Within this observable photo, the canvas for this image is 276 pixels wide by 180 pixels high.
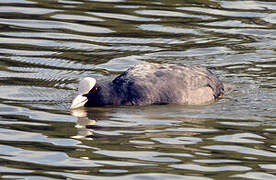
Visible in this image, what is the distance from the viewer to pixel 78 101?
1180cm

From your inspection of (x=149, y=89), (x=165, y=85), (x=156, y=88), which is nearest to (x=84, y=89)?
(x=149, y=89)

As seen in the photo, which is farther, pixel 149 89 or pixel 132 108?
pixel 149 89

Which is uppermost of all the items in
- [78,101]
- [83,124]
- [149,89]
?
[149,89]

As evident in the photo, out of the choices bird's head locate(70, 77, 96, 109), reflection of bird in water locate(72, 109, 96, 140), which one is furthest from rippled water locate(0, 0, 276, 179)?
bird's head locate(70, 77, 96, 109)

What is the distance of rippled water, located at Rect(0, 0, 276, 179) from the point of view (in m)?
8.99

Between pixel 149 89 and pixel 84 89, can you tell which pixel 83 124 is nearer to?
pixel 84 89

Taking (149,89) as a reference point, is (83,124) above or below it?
below

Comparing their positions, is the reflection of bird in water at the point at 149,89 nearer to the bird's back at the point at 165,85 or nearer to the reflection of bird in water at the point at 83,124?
the bird's back at the point at 165,85

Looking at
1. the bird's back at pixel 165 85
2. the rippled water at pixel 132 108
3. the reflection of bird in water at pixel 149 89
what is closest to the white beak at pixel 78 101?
the reflection of bird in water at pixel 149 89

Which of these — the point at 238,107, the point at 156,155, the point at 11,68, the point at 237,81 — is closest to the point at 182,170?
the point at 156,155

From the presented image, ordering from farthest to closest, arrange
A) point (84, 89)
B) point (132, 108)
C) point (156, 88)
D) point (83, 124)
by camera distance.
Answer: point (156, 88) < point (84, 89) < point (132, 108) < point (83, 124)

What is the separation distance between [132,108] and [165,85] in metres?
0.67

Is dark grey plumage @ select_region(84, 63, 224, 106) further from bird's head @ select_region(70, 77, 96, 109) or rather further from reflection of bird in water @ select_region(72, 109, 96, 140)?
reflection of bird in water @ select_region(72, 109, 96, 140)

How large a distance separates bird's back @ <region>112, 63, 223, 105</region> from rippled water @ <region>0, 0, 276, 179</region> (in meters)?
0.25
